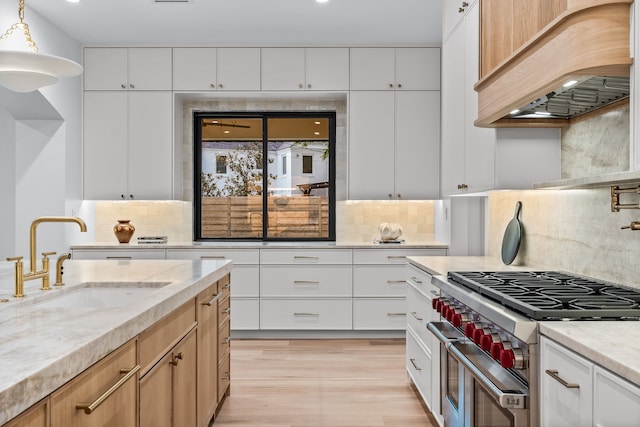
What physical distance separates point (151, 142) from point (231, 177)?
887 millimetres

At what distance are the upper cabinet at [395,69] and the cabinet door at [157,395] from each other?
3.65 meters

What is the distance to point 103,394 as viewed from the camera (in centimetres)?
137

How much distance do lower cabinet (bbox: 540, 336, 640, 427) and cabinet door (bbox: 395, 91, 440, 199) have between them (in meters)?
3.59

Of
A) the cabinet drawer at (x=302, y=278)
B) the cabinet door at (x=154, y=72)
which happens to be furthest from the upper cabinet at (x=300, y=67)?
the cabinet drawer at (x=302, y=278)

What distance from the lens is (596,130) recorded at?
7.95ft

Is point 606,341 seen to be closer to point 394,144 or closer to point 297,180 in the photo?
point 394,144

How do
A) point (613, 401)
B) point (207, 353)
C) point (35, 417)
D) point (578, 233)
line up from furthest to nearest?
point (207, 353)
point (578, 233)
point (613, 401)
point (35, 417)

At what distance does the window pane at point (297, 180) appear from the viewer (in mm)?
5562

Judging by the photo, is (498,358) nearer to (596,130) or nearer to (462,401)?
(462,401)

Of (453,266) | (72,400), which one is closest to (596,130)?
(453,266)

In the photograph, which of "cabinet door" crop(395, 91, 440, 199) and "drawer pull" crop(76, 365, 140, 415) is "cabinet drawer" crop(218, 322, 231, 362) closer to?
"drawer pull" crop(76, 365, 140, 415)

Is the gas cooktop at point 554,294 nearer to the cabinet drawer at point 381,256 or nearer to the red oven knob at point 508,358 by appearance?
the red oven knob at point 508,358

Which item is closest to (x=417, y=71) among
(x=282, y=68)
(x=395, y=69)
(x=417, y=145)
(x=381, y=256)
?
(x=395, y=69)

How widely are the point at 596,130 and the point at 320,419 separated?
2.09 m
